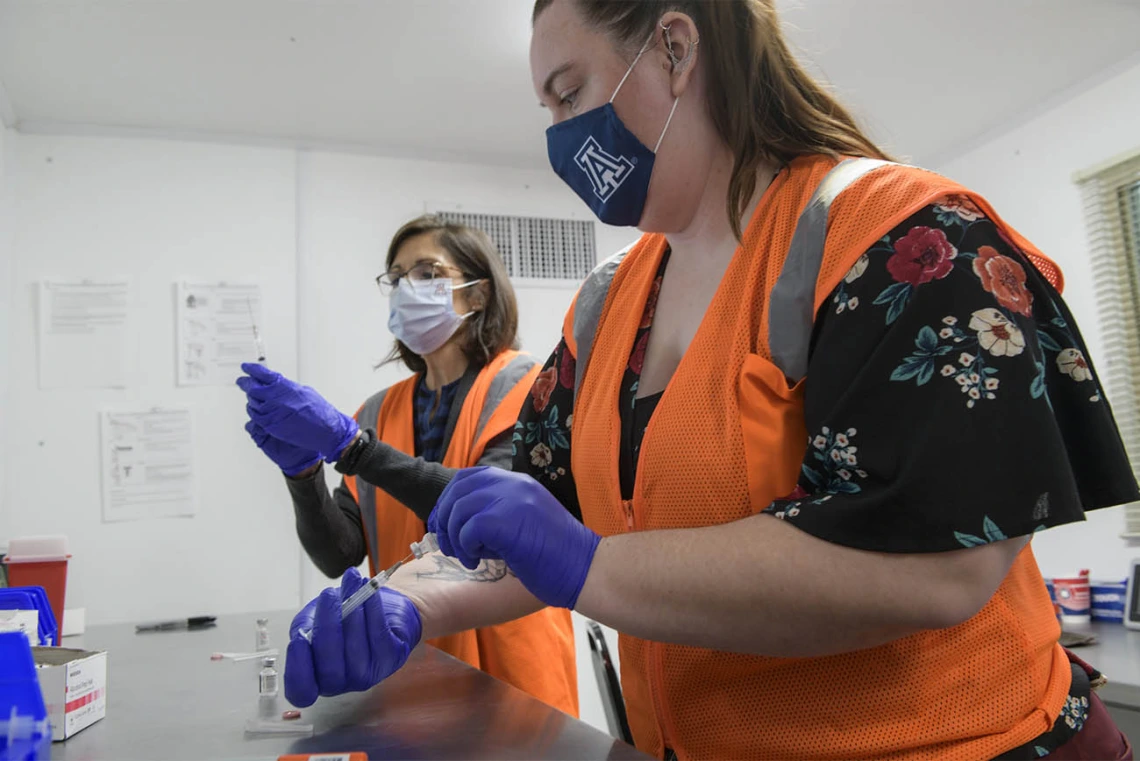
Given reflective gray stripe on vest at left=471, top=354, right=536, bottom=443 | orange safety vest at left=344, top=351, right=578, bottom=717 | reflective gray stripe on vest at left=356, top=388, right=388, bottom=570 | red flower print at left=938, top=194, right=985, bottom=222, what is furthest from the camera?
reflective gray stripe on vest at left=356, top=388, right=388, bottom=570

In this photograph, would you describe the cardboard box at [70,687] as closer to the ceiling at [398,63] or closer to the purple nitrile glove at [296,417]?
the purple nitrile glove at [296,417]

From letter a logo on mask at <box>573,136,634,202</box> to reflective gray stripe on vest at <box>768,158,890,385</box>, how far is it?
255 mm

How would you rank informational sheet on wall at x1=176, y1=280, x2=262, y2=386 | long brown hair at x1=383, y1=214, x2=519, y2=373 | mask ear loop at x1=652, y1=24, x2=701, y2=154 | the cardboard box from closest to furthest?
the cardboard box
mask ear loop at x1=652, y1=24, x2=701, y2=154
long brown hair at x1=383, y1=214, x2=519, y2=373
informational sheet on wall at x1=176, y1=280, x2=262, y2=386

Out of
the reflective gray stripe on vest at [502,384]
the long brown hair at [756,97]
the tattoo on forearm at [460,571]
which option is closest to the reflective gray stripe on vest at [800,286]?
the long brown hair at [756,97]

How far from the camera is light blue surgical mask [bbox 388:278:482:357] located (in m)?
2.03

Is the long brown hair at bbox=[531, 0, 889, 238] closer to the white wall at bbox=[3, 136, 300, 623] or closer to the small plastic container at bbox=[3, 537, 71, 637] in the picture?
the small plastic container at bbox=[3, 537, 71, 637]

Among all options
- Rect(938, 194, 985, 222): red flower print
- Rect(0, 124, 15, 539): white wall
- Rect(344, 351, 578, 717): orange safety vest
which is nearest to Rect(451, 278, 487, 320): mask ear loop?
Rect(344, 351, 578, 717): orange safety vest

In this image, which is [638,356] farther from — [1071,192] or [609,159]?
[1071,192]

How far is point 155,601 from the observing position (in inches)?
116

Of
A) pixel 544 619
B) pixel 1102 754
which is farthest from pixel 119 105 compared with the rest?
pixel 1102 754

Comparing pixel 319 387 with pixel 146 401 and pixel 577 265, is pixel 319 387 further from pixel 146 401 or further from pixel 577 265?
pixel 577 265

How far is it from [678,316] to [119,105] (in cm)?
278

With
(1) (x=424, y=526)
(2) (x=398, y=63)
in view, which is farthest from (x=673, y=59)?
(2) (x=398, y=63)

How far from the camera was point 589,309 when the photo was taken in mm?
1062
